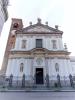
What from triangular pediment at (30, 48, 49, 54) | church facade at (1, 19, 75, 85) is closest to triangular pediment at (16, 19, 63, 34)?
church facade at (1, 19, 75, 85)

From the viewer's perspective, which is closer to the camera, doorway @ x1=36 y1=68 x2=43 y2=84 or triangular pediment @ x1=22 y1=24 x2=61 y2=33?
doorway @ x1=36 y1=68 x2=43 y2=84

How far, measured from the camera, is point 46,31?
74.9ft

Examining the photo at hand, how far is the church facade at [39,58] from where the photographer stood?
18.1 meters

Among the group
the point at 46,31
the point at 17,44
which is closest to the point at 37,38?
the point at 46,31

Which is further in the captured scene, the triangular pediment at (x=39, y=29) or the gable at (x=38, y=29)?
the gable at (x=38, y=29)

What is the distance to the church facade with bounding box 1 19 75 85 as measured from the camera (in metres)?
18.1

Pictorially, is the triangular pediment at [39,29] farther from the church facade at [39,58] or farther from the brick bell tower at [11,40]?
the brick bell tower at [11,40]

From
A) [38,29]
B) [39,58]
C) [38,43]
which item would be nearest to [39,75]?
[39,58]

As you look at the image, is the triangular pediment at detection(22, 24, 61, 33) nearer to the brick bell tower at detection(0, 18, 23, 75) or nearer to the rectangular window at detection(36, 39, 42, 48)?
the rectangular window at detection(36, 39, 42, 48)

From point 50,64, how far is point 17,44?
707cm

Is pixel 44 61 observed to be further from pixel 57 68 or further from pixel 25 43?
pixel 25 43

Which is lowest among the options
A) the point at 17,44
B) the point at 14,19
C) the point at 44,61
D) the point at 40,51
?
the point at 44,61

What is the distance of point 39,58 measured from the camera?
63.7 ft

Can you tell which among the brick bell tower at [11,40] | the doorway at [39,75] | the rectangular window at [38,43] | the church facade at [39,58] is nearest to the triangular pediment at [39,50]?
the church facade at [39,58]
